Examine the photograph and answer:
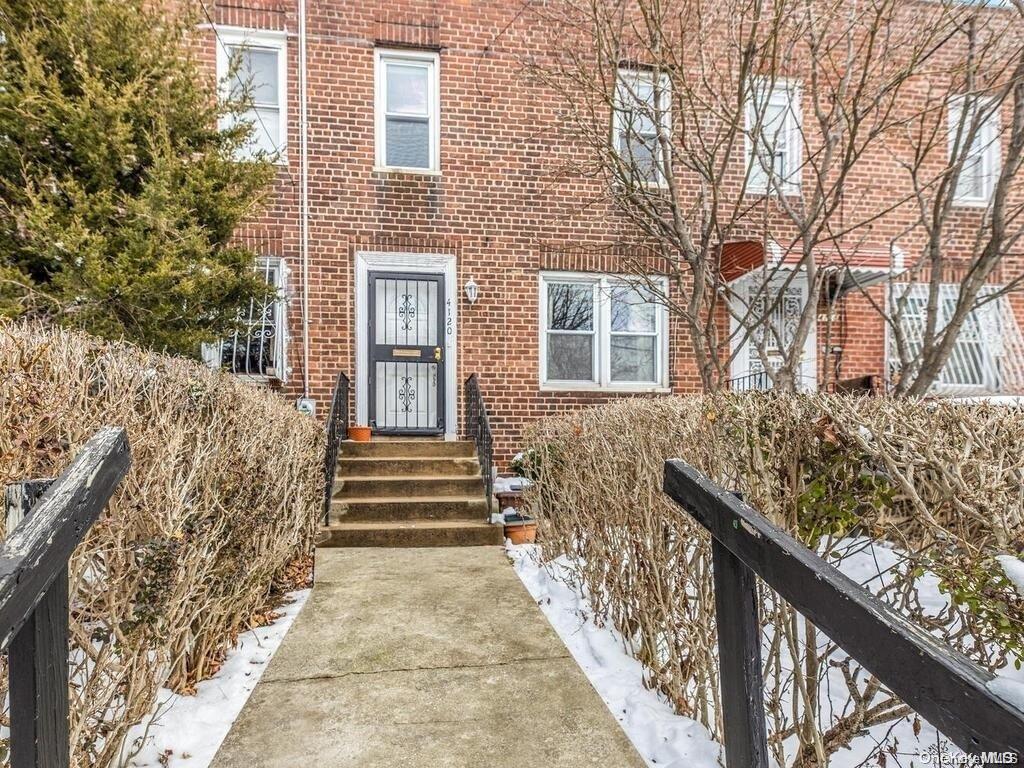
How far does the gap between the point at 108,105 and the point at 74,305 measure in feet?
5.19

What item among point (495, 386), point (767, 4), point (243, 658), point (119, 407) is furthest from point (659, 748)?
point (767, 4)

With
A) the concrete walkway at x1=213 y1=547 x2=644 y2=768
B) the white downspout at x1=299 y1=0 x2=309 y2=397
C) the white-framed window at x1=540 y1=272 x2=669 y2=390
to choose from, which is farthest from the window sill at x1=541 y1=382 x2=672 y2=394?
Answer: the concrete walkway at x1=213 y1=547 x2=644 y2=768

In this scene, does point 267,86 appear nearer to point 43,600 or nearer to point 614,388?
point 614,388

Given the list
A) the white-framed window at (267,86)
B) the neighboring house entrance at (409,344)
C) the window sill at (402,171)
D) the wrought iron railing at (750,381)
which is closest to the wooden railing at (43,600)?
the neighboring house entrance at (409,344)

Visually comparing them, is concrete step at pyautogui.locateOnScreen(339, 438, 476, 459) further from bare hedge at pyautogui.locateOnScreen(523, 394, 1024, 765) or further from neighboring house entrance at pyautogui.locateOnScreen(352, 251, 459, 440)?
bare hedge at pyautogui.locateOnScreen(523, 394, 1024, 765)

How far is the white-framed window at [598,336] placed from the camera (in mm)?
7996

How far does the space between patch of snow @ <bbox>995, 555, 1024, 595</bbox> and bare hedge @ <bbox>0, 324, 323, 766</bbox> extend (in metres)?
2.65

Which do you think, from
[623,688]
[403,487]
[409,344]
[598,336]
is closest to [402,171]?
[409,344]

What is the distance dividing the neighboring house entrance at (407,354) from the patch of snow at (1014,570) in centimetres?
667

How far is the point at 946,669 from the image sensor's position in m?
0.90

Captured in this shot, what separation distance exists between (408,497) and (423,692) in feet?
11.1

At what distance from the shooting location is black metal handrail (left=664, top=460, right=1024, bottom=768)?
0.86 m

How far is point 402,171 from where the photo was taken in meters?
7.61

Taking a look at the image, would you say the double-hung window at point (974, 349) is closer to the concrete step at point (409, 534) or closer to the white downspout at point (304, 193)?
the concrete step at point (409, 534)
